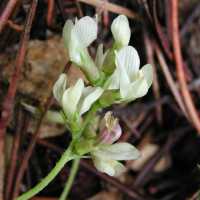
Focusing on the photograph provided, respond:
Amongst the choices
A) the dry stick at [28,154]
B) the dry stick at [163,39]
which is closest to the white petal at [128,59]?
the dry stick at [28,154]

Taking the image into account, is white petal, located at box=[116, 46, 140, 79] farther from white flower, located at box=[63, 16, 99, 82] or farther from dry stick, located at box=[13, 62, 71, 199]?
dry stick, located at box=[13, 62, 71, 199]

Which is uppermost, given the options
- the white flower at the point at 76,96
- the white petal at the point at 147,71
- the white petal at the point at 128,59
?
the white petal at the point at 128,59

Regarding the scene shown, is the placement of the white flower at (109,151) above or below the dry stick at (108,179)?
above

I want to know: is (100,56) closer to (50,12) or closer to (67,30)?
(67,30)

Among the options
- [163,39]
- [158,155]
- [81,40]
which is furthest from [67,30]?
[158,155]

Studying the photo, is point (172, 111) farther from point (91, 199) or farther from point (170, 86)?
point (91, 199)

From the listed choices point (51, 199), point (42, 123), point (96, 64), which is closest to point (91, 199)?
point (51, 199)

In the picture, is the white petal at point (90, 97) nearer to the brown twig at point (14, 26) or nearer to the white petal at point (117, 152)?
the white petal at point (117, 152)

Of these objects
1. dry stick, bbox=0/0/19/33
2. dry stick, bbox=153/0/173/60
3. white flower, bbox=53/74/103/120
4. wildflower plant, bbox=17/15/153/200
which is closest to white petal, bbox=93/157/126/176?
wildflower plant, bbox=17/15/153/200
